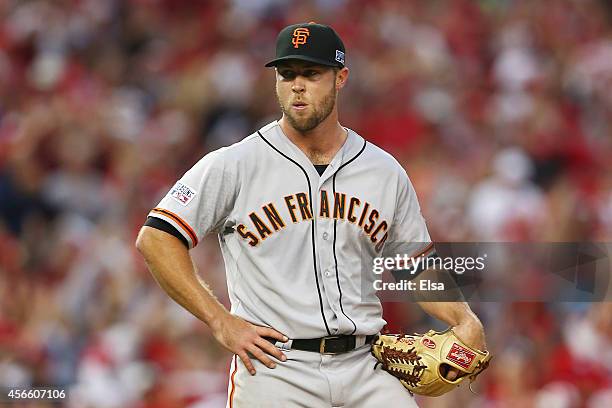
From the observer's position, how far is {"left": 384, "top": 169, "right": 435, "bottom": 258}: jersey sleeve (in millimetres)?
3807

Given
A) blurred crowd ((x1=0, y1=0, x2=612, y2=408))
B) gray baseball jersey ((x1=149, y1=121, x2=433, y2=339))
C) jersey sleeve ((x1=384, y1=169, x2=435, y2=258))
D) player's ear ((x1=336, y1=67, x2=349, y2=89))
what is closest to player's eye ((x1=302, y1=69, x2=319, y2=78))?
player's ear ((x1=336, y1=67, x2=349, y2=89))

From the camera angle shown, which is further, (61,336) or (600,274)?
(61,336)

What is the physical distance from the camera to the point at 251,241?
357 centimetres

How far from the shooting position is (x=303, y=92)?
11.8 ft

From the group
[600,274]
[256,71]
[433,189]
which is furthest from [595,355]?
[256,71]

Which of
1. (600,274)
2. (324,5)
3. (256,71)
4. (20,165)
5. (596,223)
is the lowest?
(600,274)

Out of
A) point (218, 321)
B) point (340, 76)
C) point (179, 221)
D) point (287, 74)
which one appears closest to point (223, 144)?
point (340, 76)

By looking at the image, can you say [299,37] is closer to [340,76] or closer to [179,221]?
[340,76]

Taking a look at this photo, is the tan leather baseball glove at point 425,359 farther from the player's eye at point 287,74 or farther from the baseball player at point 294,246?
the player's eye at point 287,74

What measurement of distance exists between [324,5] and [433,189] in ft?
9.03

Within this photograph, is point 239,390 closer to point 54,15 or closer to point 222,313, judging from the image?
point 222,313

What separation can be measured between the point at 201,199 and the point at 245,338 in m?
0.45

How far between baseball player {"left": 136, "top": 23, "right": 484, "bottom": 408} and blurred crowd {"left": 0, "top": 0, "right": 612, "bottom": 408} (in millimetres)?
2558

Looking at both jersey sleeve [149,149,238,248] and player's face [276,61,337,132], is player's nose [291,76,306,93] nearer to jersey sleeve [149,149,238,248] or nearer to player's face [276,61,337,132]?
player's face [276,61,337,132]
